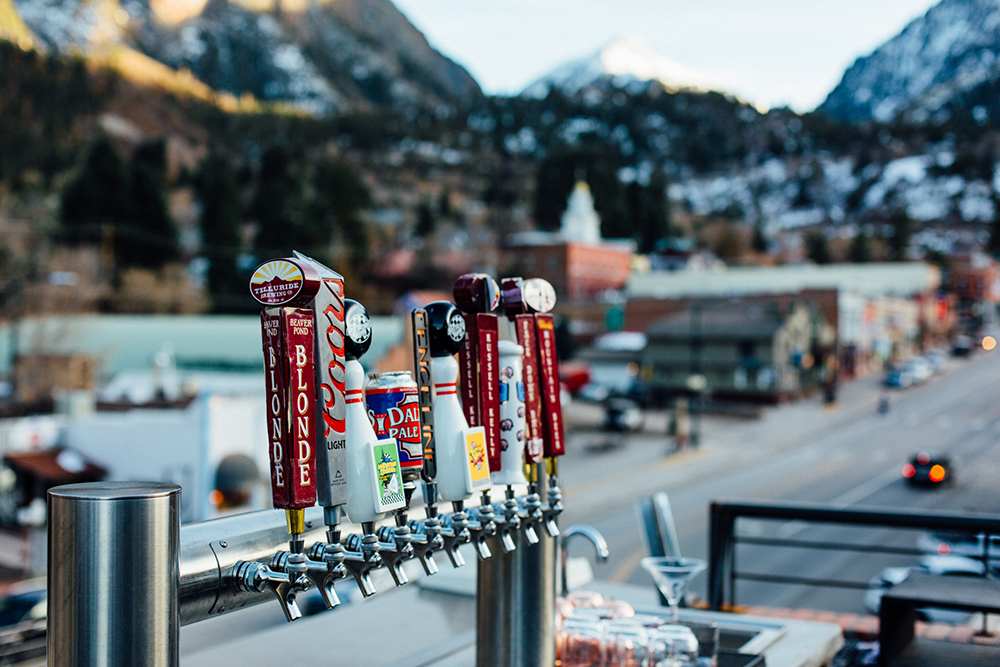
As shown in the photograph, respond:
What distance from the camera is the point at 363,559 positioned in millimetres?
1475

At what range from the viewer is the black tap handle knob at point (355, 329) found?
149cm

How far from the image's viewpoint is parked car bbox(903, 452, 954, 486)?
55.0 feet

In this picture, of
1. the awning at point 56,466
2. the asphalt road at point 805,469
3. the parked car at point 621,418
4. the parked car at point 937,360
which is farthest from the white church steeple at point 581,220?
the awning at point 56,466

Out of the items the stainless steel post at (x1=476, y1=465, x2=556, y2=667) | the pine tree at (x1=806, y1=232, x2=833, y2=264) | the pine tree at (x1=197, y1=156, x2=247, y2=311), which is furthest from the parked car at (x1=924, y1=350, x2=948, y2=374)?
the pine tree at (x1=197, y1=156, x2=247, y2=311)

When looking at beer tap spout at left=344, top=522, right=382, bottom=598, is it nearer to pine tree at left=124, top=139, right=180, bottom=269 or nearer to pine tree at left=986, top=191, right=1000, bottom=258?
pine tree at left=124, top=139, right=180, bottom=269

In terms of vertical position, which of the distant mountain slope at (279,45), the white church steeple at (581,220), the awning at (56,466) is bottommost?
the awning at (56,466)

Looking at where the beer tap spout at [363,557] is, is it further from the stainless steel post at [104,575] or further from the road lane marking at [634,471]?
the road lane marking at [634,471]

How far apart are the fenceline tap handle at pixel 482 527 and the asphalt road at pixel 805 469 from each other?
9.49 m

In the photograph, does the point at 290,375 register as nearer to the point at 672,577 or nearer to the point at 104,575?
the point at 104,575

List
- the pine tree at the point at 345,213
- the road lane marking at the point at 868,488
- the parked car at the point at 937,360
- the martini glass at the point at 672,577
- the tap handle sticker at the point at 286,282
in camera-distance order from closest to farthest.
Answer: the tap handle sticker at the point at 286,282 → the martini glass at the point at 672,577 → the road lane marking at the point at 868,488 → the parked car at the point at 937,360 → the pine tree at the point at 345,213

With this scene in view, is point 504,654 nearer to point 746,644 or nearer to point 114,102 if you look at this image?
point 746,644

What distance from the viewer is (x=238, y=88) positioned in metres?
124

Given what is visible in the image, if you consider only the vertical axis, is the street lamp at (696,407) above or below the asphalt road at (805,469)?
above

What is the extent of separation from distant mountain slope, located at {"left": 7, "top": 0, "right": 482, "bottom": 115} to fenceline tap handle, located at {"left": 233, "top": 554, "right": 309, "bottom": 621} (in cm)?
10529
